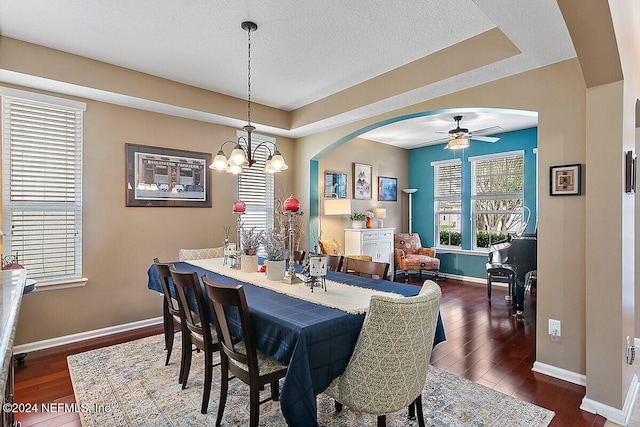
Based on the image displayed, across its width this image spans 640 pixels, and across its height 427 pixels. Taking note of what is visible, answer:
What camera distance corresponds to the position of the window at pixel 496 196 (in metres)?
6.11

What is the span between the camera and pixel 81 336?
3629mm

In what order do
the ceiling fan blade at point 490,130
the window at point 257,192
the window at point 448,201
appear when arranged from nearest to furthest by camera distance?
the window at point 257,192 → the ceiling fan blade at point 490,130 → the window at point 448,201

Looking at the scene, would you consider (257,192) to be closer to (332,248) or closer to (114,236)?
(332,248)

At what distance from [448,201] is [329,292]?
560 cm

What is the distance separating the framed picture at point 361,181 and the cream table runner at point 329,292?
13.2ft

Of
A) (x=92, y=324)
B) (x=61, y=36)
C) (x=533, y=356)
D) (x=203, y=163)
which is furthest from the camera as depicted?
(x=203, y=163)

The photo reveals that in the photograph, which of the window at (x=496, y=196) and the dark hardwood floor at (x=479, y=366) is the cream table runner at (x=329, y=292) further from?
the window at (x=496, y=196)

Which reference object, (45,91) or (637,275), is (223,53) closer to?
(45,91)

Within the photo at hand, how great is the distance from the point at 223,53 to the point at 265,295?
2384mm

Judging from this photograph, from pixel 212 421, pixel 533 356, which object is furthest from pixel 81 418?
pixel 533 356

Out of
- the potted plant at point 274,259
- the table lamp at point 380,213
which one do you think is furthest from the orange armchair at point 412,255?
the potted plant at point 274,259

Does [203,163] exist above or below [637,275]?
above

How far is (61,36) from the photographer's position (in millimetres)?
2959

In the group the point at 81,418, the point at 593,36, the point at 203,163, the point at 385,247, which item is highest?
the point at 593,36
